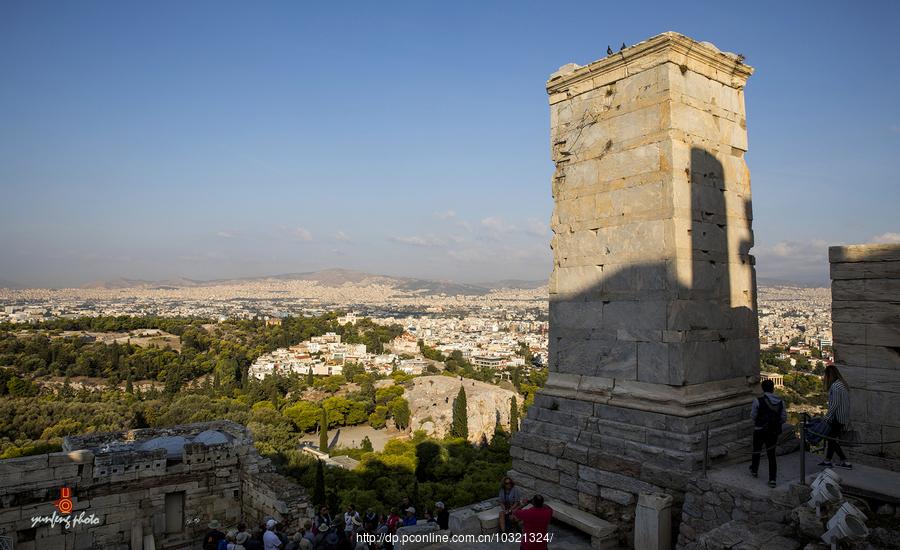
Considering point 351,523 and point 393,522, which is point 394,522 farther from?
point 351,523

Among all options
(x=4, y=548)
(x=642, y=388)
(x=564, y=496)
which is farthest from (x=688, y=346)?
(x=4, y=548)

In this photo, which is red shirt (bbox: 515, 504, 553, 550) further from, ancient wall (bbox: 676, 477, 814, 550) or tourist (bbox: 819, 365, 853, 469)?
tourist (bbox: 819, 365, 853, 469)

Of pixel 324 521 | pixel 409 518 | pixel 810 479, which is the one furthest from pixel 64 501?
pixel 810 479

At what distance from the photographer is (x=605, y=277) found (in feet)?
23.4

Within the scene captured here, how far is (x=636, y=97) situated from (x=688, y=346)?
317 centimetres

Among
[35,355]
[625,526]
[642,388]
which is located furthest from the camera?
[35,355]

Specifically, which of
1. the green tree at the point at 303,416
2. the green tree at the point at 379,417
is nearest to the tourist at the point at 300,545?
the green tree at the point at 303,416

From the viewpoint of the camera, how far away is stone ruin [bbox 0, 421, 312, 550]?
37.5ft

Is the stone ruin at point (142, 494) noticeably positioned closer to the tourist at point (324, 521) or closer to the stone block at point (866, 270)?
the tourist at point (324, 521)

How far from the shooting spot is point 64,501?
1169 centimetres

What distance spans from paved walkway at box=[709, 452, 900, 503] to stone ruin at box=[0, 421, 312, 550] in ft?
32.6

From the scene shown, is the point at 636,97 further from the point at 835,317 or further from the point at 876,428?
the point at 876,428

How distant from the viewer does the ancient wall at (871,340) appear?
615cm

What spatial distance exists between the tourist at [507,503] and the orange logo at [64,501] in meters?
10.3
